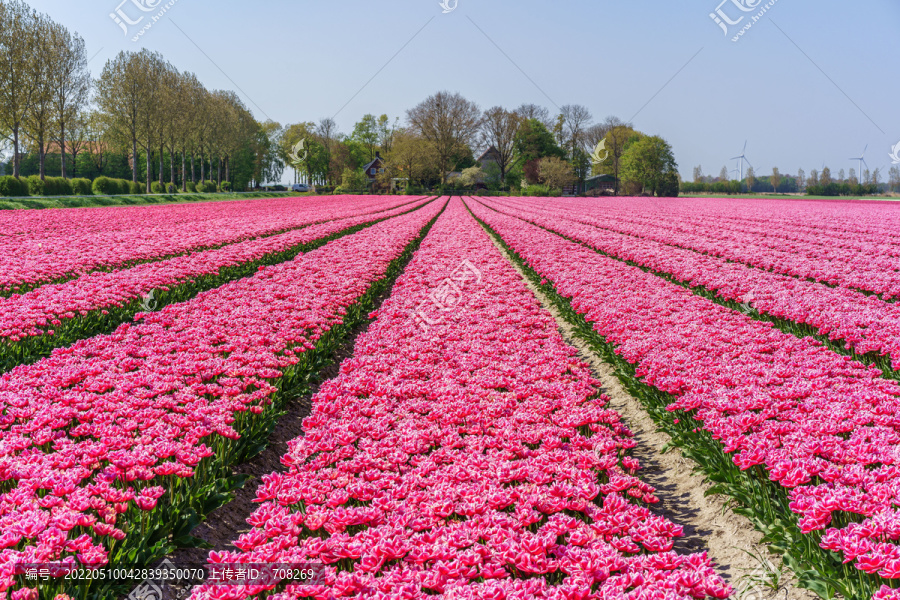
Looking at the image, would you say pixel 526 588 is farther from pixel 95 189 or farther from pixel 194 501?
pixel 95 189

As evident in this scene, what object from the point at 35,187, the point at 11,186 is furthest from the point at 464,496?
the point at 35,187

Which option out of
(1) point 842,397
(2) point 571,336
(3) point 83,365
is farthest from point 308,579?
(2) point 571,336

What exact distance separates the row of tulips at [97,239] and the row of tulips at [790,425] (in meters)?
10.3

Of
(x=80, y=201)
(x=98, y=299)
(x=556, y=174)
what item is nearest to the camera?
(x=98, y=299)

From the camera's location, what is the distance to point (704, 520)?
3.90 metres

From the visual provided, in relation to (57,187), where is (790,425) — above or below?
below

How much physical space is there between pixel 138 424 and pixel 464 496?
8.66 ft

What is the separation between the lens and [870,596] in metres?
2.64

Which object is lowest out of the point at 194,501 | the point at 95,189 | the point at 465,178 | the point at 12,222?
the point at 194,501

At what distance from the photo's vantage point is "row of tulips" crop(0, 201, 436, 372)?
6.18 m

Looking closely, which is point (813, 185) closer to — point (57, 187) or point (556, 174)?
point (556, 174)

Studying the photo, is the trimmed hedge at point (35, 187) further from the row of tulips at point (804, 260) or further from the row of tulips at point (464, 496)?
the row of tulips at point (464, 496)

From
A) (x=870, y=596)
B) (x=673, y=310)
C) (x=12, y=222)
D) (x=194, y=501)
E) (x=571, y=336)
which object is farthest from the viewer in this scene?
(x=12, y=222)

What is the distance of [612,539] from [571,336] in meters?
6.02
